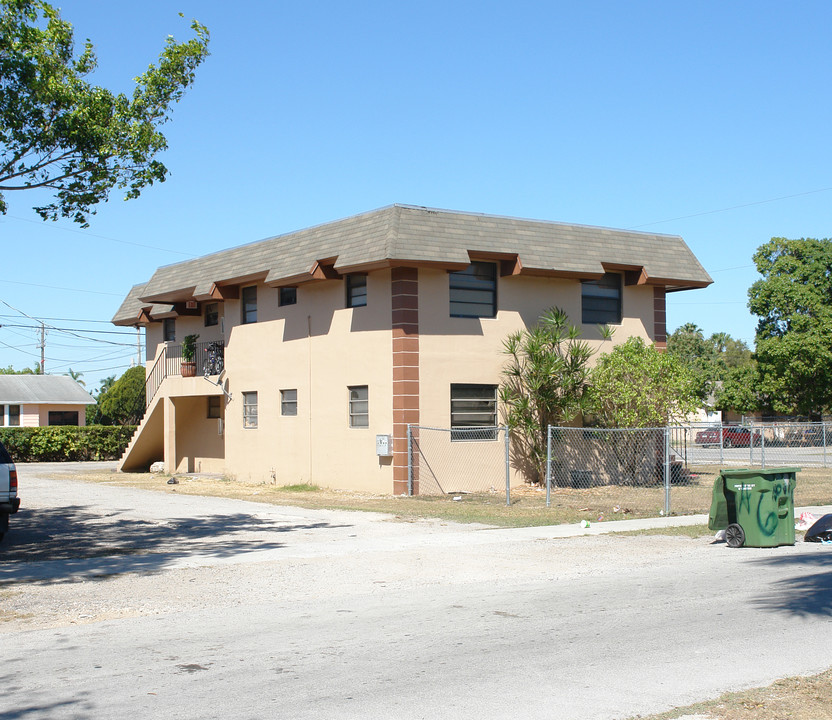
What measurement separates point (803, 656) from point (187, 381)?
77.9 ft

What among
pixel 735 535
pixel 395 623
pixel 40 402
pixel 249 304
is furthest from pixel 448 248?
pixel 40 402

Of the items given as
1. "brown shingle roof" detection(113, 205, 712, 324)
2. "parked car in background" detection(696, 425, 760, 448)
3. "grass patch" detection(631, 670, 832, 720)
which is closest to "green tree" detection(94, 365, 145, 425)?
"brown shingle roof" detection(113, 205, 712, 324)

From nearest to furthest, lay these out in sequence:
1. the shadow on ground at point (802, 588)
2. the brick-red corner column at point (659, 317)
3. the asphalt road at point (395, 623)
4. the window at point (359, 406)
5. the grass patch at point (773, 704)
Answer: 1. the grass patch at point (773, 704)
2. the asphalt road at point (395, 623)
3. the shadow on ground at point (802, 588)
4. the window at point (359, 406)
5. the brick-red corner column at point (659, 317)

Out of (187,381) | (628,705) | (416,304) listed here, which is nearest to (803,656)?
(628,705)

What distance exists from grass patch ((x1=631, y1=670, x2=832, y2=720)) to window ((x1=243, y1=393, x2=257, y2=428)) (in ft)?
68.8

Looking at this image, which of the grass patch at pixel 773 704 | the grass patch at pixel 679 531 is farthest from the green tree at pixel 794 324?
the grass patch at pixel 773 704

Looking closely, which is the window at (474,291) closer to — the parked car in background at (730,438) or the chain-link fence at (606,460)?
the chain-link fence at (606,460)

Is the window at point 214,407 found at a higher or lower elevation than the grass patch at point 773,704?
higher

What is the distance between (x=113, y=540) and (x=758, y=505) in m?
9.70

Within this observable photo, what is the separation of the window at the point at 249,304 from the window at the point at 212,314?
2.32m

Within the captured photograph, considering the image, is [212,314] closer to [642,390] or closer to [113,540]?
[642,390]

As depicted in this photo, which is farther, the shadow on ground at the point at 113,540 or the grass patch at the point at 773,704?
the shadow on ground at the point at 113,540

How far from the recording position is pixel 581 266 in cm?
2273

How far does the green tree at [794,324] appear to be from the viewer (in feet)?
162
